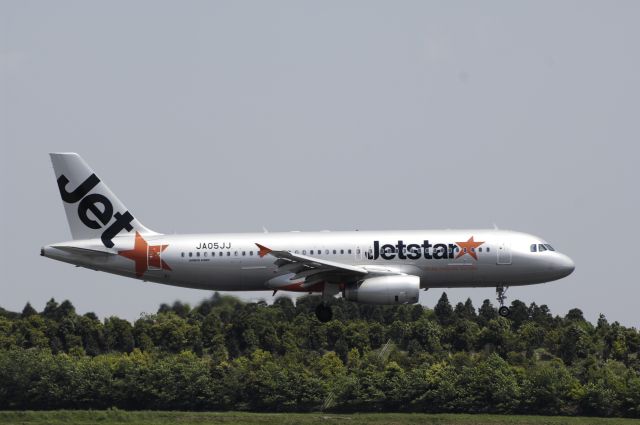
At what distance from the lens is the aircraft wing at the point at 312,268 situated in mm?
73312

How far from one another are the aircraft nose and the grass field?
23.3 meters

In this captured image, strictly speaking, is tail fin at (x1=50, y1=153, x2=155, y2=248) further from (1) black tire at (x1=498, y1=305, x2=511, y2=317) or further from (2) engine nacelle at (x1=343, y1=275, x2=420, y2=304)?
(1) black tire at (x1=498, y1=305, x2=511, y2=317)

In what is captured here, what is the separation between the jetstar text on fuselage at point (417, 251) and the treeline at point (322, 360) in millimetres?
19496

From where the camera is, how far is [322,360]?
118750 mm

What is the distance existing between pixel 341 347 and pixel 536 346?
57.6ft

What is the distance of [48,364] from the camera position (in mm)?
110375

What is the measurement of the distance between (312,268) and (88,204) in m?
14.2

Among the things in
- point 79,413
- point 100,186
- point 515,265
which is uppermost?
point 100,186

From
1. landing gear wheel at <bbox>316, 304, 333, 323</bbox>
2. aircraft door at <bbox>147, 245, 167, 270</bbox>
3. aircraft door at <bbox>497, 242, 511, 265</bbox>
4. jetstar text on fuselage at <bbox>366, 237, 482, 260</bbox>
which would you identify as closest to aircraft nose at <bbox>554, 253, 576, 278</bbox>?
aircraft door at <bbox>497, 242, 511, 265</bbox>

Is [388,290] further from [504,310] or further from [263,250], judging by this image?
[504,310]

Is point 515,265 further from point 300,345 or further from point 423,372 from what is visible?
point 300,345

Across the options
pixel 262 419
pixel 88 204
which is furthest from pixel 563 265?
pixel 262 419

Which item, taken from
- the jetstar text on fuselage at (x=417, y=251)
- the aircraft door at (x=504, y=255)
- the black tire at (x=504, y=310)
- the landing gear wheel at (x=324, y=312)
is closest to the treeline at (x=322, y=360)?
the landing gear wheel at (x=324, y=312)

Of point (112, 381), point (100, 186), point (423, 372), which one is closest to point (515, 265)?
point (100, 186)
